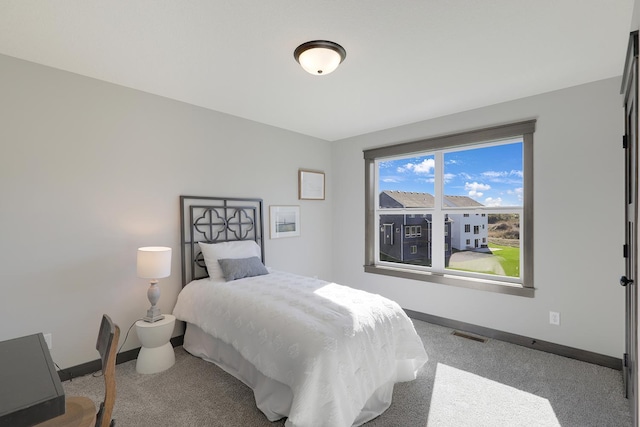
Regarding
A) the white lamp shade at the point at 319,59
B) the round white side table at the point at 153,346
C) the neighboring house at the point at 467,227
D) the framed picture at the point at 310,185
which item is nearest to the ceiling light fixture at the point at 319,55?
the white lamp shade at the point at 319,59

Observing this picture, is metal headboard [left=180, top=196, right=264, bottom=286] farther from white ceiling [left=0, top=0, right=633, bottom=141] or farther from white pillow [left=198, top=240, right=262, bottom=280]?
white ceiling [left=0, top=0, right=633, bottom=141]

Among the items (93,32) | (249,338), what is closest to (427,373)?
(249,338)

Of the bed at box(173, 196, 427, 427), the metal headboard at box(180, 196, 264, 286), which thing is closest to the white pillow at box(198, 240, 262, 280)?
the bed at box(173, 196, 427, 427)

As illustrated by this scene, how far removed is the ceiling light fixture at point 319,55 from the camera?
2094mm

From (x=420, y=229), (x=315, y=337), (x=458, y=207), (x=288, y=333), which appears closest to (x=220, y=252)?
(x=288, y=333)

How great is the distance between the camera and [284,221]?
167 inches

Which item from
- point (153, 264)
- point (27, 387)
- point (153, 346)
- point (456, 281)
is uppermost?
point (153, 264)

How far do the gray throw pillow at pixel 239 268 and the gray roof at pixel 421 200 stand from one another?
217 cm

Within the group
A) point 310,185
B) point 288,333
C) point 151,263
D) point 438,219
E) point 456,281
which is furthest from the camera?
point 310,185

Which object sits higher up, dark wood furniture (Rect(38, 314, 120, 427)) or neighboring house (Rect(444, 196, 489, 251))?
neighboring house (Rect(444, 196, 489, 251))

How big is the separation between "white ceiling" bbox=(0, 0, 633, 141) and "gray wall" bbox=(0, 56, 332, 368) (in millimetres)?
266

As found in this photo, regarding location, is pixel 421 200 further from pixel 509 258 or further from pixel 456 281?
pixel 509 258

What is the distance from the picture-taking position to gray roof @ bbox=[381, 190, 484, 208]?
12.1 ft

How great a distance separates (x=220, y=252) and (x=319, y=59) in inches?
83.8
